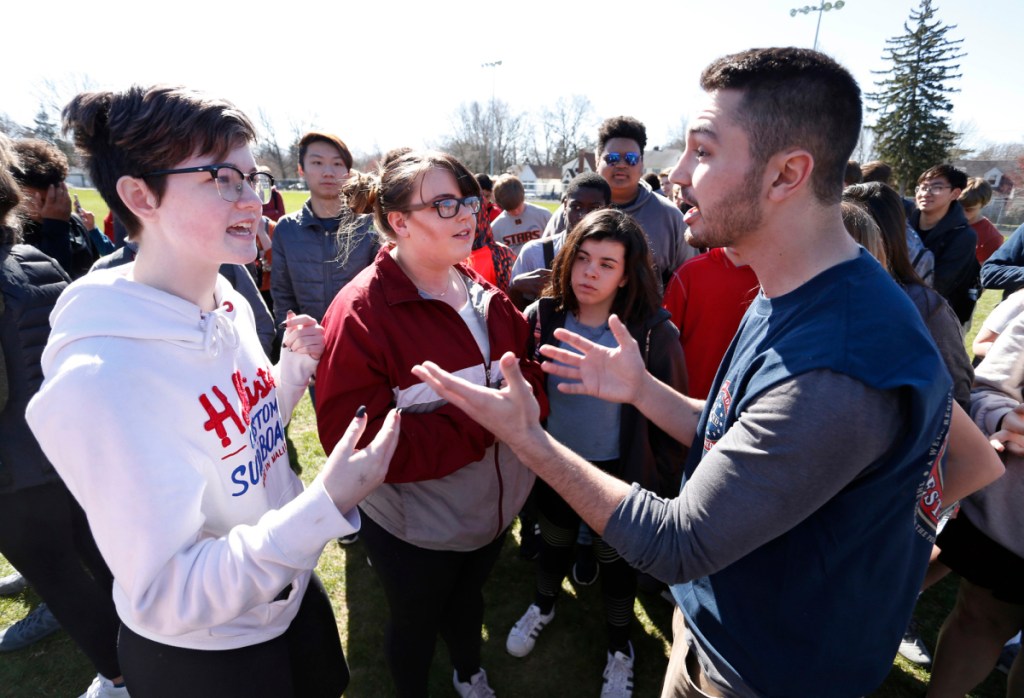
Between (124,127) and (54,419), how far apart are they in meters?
0.70

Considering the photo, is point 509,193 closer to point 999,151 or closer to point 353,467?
point 353,467

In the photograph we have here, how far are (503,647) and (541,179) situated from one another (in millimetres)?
74874

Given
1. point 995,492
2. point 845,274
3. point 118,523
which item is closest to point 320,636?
point 118,523

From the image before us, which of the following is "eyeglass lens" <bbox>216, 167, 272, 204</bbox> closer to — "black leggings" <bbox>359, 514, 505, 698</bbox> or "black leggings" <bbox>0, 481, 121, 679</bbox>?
"black leggings" <bbox>359, 514, 505, 698</bbox>

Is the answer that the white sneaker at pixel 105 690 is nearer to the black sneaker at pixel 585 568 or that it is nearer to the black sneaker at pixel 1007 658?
the black sneaker at pixel 585 568

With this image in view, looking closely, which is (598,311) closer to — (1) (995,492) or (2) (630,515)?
(2) (630,515)

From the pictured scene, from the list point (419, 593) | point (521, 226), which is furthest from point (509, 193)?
point (419, 593)

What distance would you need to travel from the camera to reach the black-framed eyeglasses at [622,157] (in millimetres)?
4246

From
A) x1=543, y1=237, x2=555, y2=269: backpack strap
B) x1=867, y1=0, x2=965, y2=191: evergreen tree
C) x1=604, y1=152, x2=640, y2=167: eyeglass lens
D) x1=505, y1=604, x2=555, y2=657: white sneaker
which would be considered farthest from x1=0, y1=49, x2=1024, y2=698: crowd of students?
x1=867, y1=0, x2=965, y2=191: evergreen tree

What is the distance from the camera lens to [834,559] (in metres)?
1.23

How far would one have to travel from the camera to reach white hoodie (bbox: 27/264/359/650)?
3.56 feet

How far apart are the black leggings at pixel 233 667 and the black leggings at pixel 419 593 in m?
0.35

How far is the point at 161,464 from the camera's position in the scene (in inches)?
44.3

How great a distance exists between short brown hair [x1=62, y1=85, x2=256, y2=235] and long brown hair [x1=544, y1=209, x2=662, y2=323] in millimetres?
1779
